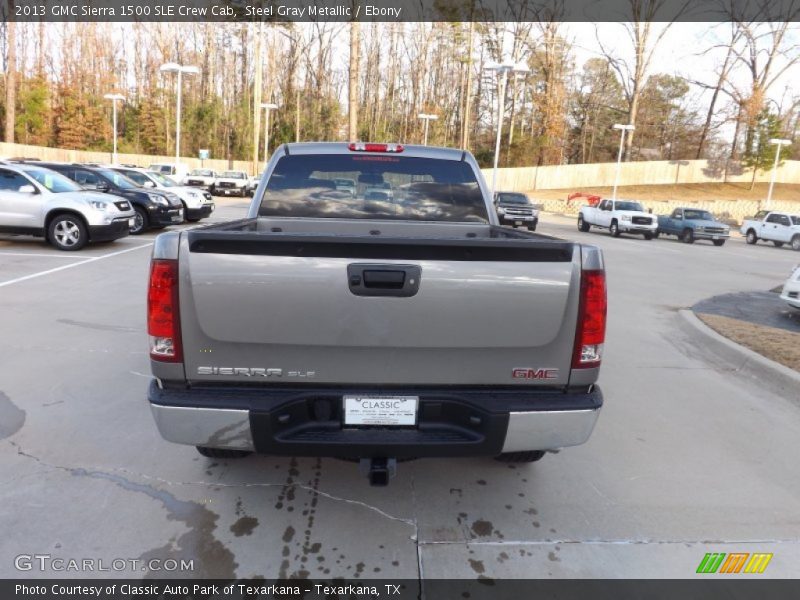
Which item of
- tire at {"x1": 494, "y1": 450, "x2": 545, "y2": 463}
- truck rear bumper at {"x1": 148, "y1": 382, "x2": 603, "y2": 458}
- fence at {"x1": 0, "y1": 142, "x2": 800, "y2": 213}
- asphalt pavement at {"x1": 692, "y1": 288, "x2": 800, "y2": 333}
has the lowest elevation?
tire at {"x1": 494, "y1": 450, "x2": 545, "y2": 463}

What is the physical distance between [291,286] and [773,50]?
71238mm

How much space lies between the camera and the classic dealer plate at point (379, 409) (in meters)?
2.63

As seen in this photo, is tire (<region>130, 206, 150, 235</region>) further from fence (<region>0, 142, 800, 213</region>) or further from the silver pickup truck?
fence (<region>0, 142, 800, 213</region>)

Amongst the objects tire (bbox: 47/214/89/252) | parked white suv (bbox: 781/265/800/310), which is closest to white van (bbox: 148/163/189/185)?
tire (bbox: 47/214/89/252)

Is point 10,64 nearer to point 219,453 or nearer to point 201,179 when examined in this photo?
point 201,179

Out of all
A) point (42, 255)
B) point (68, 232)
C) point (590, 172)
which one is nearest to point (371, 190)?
point (42, 255)

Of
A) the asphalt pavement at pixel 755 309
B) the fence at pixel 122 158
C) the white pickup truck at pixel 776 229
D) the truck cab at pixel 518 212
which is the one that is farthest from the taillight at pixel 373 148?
the fence at pixel 122 158

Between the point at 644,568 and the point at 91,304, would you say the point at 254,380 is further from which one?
the point at 91,304

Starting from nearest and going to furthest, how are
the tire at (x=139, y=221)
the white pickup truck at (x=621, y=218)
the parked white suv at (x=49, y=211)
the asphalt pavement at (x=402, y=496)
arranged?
1. the asphalt pavement at (x=402, y=496)
2. the parked white suv at (x=49, y=211)
3. the tire at (x=139, y=221)
4. the white pickup truck at (x=621, y=218)

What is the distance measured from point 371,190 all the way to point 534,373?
2.27 meters

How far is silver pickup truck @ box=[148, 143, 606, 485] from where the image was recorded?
2500 mm

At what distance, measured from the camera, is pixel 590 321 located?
8.79 ft

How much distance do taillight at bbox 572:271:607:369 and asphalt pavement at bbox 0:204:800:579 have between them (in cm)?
102

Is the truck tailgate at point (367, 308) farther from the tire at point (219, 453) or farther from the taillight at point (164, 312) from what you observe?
the tire at point (219, 453)
